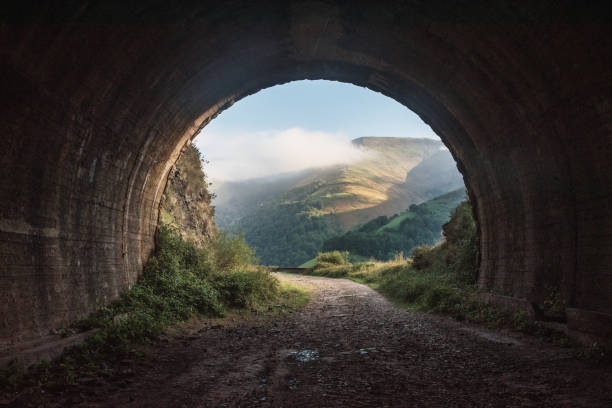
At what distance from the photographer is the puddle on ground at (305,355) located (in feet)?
21.9

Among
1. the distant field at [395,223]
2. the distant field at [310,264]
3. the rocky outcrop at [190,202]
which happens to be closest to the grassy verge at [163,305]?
the rocky outcrop at [190,202]

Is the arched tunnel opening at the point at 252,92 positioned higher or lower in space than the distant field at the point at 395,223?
lower

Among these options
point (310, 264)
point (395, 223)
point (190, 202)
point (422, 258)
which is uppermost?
point (395, 223)

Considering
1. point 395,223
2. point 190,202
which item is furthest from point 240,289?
point 395,223

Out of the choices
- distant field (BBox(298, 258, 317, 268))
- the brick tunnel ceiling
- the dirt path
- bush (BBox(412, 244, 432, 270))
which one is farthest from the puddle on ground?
distant field (BBox(298, 258, 317, 268))

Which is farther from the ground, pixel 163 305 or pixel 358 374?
pixel 163 305

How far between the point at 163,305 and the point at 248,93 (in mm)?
6834

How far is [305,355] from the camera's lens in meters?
6.98

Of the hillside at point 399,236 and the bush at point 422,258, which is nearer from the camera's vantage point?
the bush at point 422,258

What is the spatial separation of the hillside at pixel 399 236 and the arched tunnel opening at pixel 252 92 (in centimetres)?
6192

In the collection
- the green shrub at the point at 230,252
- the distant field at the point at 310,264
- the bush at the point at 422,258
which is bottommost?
the bush at the point at 422,258

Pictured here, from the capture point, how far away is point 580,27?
650 centimetres

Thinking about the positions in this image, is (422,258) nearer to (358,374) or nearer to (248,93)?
(248,93)

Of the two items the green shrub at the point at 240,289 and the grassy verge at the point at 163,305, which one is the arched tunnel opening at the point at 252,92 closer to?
the grassy verge at the point at 163,305
